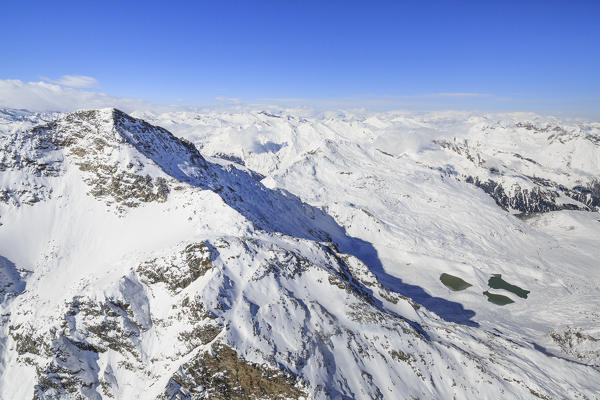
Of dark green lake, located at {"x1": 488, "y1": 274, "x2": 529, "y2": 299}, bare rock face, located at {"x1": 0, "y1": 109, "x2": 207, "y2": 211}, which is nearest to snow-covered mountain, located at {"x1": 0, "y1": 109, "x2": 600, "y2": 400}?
bare rock face, located at {"x1": 0, "y1": 109, "x2": 207, "y2": 211}

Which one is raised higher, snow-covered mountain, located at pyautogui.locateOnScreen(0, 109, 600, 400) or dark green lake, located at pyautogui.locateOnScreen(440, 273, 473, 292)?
snow-covered mountain, located at pyautogui.locateOnScreen(0, 109, 600, 400)

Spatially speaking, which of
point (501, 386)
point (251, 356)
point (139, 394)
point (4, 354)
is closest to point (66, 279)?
point (4, 354)

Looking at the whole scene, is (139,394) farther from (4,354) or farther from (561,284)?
(561,284)

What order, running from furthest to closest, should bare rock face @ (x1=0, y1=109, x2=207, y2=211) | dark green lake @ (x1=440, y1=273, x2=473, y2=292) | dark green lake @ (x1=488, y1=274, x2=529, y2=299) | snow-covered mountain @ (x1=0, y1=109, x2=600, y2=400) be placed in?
dark green lake @ (x1=440, y1=273, x2=473, y2=292)
dark green lake @ (x1=488, y1=274, x2=529, y2=299)
bare rock face @ (x1=0, y1=109, x2=207, y2=211)
snow-covered mountain @ (x1=0, y1=109, x2=600, y2=400)

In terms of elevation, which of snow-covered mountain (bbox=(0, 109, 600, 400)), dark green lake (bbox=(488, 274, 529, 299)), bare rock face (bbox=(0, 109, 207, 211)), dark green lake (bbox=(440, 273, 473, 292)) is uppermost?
bare rock face (bbox=(0, 109, 207, 211))

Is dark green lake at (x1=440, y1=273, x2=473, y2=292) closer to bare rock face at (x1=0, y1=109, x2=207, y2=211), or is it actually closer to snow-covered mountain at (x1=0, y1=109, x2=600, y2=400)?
snow-covered mountain at (x1=0, y1=109, x2=600, y2=400)

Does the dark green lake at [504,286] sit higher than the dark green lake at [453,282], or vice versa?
the dark green lake at [453,282]

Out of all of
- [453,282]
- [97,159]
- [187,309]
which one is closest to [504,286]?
[453,282]

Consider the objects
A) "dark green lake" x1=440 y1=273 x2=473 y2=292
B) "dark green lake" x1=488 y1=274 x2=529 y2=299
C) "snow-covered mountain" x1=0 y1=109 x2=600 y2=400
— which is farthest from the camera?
"dark green lake" x1=440 y1=273 x2=473 y2=292

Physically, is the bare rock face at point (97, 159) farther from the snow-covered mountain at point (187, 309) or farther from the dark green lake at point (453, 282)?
the dark green lake at point (453, 282)

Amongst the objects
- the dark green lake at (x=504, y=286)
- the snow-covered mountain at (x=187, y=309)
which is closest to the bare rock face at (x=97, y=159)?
the snow-covered mountain at (x=187, y=309)

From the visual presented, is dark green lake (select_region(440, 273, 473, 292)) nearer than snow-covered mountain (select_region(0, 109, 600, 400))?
→ No
